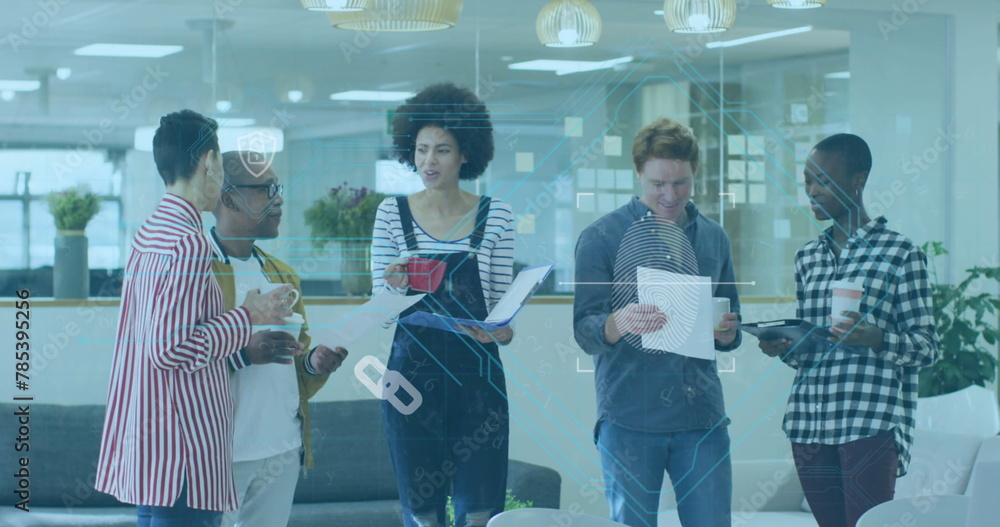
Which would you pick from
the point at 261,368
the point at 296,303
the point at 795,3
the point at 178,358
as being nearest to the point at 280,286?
the point at 296,303

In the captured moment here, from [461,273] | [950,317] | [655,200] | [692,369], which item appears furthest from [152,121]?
[950,317]

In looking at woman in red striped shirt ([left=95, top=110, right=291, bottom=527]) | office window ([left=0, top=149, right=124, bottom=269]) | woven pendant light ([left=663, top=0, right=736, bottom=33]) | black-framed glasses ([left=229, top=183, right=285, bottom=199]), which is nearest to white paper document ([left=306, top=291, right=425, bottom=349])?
woman in red striped shirt ([left=95, top=110, right=291, bottom=527])

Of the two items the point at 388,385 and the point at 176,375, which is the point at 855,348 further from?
the point at 176,375

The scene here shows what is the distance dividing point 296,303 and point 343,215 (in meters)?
0.30

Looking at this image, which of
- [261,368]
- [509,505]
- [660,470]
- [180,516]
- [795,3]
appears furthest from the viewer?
[795,3]

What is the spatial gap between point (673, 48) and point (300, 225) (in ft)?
4.24

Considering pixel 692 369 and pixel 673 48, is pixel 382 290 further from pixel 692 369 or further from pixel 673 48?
pixel 673 48

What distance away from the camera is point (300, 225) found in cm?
302

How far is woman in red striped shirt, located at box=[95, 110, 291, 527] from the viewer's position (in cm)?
284

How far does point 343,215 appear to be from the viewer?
3.05 metres

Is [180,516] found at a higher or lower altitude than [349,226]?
lower

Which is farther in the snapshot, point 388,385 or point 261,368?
point 388,385

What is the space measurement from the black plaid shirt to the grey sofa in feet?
3.13
